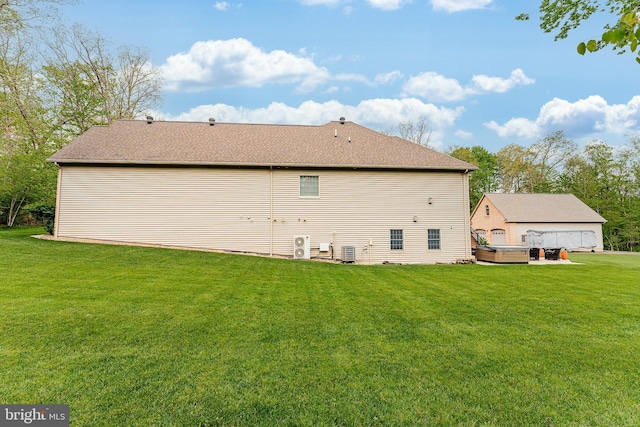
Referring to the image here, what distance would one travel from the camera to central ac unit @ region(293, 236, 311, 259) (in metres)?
13.2

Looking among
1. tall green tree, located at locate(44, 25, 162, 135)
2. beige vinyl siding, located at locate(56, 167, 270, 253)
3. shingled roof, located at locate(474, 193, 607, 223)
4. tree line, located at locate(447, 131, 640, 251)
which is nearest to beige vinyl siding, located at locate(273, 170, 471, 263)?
beige vinyl siding, located at locate(56, 167, 270, 253)

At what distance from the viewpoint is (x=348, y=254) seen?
1338 centimetres

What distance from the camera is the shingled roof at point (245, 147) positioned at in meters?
13.0

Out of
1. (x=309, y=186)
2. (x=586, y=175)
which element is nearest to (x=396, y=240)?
(x=309, y=186)

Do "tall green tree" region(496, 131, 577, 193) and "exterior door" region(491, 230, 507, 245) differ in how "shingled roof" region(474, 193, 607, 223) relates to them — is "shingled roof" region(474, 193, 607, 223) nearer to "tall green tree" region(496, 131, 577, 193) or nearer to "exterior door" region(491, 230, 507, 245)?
"exterior door" region(491, 230, 507, 245)

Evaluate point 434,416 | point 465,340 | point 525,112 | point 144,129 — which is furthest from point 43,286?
point 525,112

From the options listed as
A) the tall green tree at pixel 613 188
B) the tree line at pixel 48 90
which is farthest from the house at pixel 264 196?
the tall green tree at pixel 613 188

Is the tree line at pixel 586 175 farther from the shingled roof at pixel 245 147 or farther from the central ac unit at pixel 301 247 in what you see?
the central ac unit at pixel 301 247

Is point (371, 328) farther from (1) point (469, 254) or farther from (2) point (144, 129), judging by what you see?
(2) point (144, 129)

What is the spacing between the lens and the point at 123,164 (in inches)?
503

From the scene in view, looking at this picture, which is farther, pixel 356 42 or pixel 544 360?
pixel 356 42

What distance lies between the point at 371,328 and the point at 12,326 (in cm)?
482

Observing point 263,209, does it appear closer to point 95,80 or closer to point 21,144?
point 21,144

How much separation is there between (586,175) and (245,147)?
1587 inches
